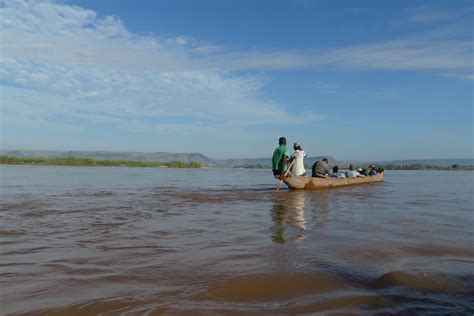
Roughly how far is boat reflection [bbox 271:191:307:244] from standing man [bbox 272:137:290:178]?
12.7 feet

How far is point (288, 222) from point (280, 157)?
7439mm

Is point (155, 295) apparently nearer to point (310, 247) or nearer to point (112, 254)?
point (112, 254)

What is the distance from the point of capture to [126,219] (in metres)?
7.06

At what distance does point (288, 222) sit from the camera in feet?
23.3

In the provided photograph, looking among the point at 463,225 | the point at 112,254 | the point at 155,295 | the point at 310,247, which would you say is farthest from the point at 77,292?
the point at 463,225

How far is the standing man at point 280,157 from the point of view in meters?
14.2

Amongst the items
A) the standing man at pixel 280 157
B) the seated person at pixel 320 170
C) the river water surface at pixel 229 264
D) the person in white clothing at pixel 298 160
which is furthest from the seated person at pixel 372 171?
the river water surface at pixel 229 264

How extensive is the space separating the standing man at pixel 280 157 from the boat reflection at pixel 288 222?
387 cm

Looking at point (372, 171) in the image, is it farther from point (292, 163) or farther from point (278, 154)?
point (278, 154)

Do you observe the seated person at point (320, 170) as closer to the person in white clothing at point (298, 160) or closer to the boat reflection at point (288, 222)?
A: the person in white clothing at point (298, 160)

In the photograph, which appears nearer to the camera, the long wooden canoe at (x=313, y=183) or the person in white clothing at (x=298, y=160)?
the long wooden canoe at (x=313, y=183)

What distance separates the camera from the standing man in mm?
14211

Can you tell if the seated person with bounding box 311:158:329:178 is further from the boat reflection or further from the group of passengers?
the boat reflection

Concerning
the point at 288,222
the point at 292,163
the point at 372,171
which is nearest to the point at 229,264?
the point at 288,222
